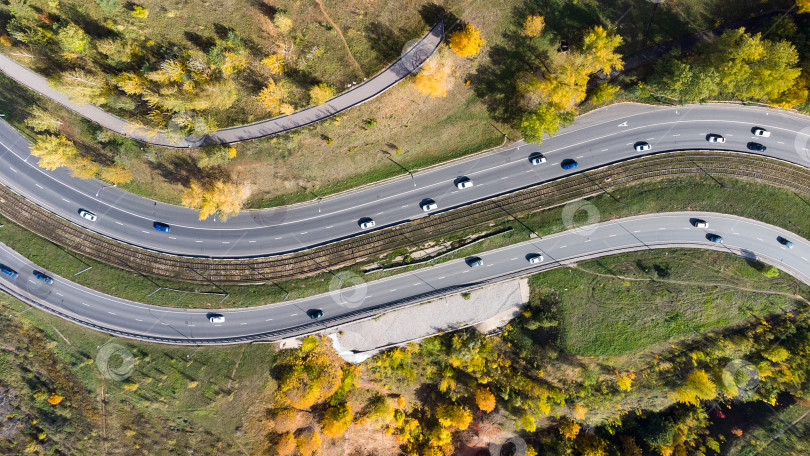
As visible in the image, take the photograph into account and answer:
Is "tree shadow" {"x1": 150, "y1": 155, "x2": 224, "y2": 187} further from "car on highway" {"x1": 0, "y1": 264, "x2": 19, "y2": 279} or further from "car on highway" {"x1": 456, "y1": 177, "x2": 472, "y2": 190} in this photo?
"car on highway" {"x1": 456, "y1": 177, "x2": 472, "y2": 190}

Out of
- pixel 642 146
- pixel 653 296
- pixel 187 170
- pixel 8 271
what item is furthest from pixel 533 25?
pixel 8 271

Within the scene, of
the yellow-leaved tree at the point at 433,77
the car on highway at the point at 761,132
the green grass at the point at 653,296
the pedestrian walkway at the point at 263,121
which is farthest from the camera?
the green grass at the point at 653,296

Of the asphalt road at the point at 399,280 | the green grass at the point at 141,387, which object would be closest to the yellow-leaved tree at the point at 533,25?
the asphalt road at the point at 399,280

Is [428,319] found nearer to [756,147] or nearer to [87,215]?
[87,215]

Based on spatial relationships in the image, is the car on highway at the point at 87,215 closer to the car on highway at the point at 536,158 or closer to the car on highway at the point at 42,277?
the car on highway at the point at 42,277


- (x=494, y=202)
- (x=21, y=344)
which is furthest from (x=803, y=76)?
(x=21, y=344)

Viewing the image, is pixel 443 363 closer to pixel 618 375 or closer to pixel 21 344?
pixel 618 375
